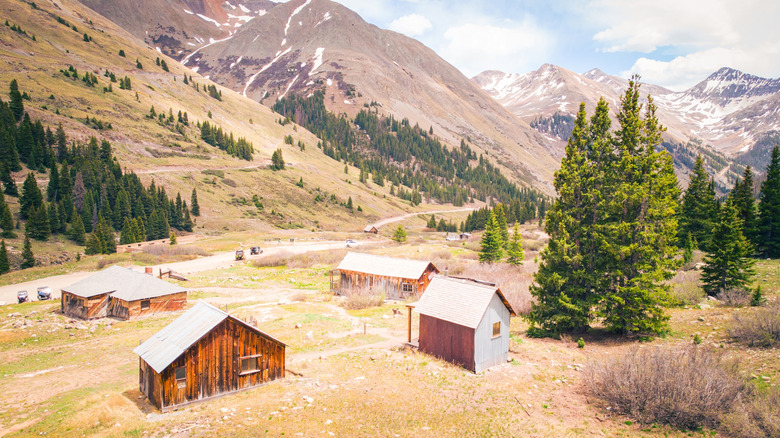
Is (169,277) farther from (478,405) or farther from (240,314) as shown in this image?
(478,405)

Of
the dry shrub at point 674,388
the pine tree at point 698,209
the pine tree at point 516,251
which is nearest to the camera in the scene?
the dry shrub at point 674,388

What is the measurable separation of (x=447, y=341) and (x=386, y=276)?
72.2 ft

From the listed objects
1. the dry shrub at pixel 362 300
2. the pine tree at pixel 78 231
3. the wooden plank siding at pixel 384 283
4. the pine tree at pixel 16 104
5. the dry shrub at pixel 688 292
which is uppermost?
the pine tree at pixel 16 104

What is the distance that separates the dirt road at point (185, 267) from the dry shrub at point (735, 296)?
205 ft

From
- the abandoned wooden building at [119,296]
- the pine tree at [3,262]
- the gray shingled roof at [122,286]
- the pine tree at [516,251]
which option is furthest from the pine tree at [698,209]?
the pine tree at [3,262]

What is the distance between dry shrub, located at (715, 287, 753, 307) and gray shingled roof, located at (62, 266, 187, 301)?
1893 inches

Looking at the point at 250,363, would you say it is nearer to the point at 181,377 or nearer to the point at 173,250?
the point at 181,377

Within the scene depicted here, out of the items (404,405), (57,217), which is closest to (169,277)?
(57,217)

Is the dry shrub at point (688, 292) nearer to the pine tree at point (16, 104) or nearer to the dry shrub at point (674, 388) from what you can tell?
the dry shrub at point (674, 388)

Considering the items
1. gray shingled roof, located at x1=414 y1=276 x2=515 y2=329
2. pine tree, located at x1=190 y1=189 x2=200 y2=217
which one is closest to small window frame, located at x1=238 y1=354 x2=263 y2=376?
gray shingled roof, located at x1=414 y1=276 x2=515 y2=329

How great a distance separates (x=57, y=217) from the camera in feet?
233

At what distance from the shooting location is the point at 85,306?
3628cm

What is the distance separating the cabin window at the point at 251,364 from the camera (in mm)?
21500

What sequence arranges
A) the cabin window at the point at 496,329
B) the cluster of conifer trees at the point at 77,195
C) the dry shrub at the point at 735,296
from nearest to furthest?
1. the cabin window at the point at 496,329
2. the dry shrub at the point at 735,296
3. the cluster of conifer trees at the point at 77,195
